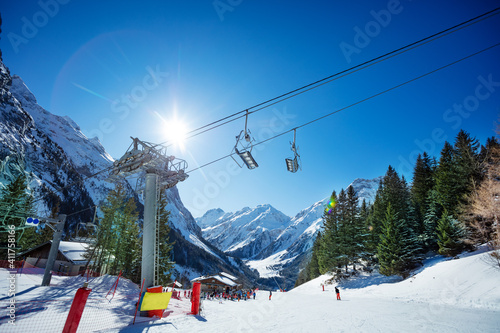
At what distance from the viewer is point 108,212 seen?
107 ft

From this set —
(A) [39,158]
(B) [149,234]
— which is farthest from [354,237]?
(A) [39,158]

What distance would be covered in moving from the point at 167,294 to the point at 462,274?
26.6m

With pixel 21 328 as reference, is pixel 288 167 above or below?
above

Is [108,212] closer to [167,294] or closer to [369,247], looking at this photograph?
[167,294]

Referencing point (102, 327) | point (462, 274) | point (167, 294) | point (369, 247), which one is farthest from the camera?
point (369, 247)

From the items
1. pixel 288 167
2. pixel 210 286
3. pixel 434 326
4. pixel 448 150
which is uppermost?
pixel 448 150

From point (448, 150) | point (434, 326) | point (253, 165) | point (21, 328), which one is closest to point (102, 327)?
point (21, 328)

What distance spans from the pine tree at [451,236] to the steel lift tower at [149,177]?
33.0 meters

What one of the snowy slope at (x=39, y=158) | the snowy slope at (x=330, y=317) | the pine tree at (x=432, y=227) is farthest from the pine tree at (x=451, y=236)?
the snowy slope at (x=39, y=158)

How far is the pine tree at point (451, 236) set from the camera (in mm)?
27953

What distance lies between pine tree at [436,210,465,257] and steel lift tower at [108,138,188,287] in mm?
33042

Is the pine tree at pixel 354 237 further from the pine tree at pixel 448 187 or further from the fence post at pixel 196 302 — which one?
the fence post at pixel 196 302

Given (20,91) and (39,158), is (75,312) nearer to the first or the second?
(39,158)

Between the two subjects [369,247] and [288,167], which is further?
[369,247]
